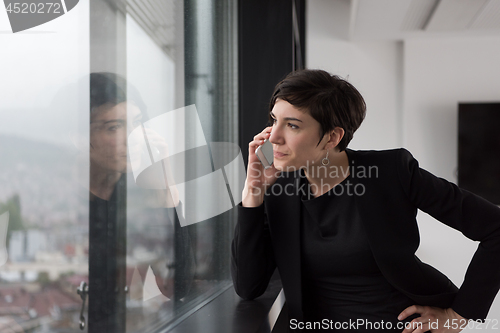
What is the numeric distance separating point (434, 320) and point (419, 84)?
2.36 m

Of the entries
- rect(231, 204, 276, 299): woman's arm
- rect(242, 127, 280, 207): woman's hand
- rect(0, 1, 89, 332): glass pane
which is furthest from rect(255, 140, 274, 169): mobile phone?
rect(0, 1, 89, 332): glass pane

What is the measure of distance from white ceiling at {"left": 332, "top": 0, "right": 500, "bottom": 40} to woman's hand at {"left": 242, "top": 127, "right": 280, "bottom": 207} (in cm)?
174

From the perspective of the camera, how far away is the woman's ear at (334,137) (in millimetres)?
1021

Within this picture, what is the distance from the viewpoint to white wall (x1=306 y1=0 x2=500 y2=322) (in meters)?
2.95

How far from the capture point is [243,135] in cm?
144

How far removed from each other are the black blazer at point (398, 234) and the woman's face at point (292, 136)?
0.45 feet

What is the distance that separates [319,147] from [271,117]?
0.15 meters

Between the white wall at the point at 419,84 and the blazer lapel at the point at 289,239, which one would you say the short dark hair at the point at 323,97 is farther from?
the white wall at the point at 419,84

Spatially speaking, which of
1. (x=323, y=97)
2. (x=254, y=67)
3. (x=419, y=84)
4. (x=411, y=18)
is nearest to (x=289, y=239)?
(x=323, y=97)

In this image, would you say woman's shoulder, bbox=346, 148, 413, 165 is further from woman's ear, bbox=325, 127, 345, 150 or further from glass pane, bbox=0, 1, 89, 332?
glass pane, bbox=0, 1, 89, 332

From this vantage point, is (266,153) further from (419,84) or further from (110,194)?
(419,84)

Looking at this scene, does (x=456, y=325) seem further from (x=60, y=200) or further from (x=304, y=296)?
(x=60, y=200)

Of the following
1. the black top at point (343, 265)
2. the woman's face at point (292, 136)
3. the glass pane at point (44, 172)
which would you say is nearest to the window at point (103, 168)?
the glass pane at point (44, 172)

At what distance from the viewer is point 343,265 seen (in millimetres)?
1000
